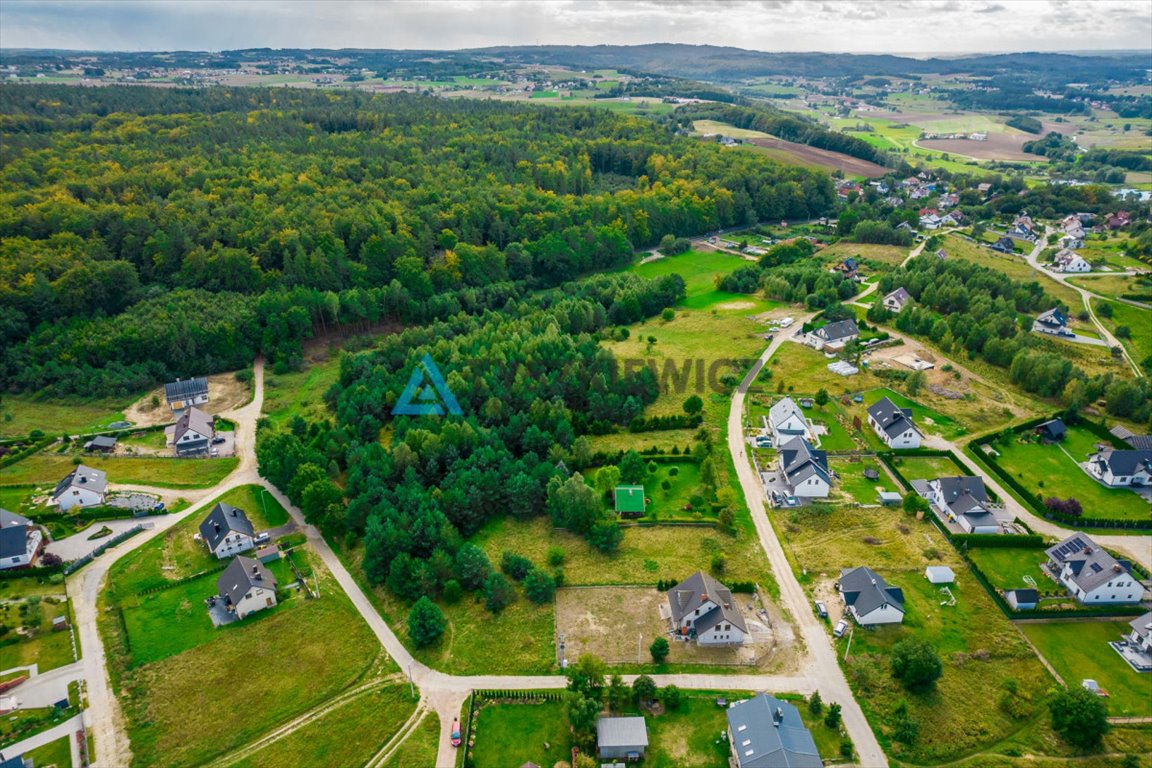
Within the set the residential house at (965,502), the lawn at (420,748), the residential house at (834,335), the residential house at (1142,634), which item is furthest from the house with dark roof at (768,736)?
the residential house at (834,335)

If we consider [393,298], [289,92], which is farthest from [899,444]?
[289,92]

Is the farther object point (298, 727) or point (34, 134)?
point (34, 134)

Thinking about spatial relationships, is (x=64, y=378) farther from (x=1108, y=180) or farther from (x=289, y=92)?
(x=1108, y=180)

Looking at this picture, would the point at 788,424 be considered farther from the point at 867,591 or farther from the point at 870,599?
the point at 870,599

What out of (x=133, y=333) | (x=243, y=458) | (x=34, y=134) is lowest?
(x=243, y=458)

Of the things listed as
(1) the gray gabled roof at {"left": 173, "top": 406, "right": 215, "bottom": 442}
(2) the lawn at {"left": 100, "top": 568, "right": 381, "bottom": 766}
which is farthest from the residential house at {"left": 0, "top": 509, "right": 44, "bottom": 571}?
(1) the gray gabled roof at {"left": 173, "top": 406, "right": 215, "bottom": 442}

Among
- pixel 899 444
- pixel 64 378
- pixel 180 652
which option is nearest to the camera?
pixel 180 652
